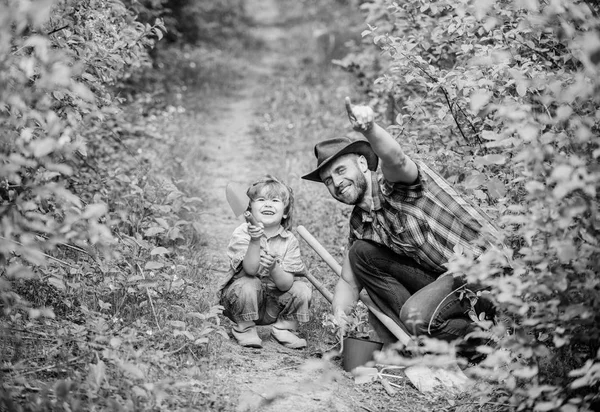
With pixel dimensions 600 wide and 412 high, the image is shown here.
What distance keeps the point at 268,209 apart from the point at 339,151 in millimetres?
560

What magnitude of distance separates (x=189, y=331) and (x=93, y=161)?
8.43ft

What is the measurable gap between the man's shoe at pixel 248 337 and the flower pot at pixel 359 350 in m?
0.56

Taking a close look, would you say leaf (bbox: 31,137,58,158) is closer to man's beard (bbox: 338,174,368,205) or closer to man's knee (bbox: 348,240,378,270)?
man's beard (bbox: 338,174,368,205)

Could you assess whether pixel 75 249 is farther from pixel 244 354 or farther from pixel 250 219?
pixel 244 354

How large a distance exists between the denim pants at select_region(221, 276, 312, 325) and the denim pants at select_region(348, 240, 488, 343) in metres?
0.36

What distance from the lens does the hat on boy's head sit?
13.4ft

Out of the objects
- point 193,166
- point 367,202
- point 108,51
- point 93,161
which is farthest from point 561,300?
point 193,166

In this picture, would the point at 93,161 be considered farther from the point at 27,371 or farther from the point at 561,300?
the point at 561,300

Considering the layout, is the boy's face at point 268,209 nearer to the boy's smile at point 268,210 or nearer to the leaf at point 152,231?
the boy's smile at point 268,210

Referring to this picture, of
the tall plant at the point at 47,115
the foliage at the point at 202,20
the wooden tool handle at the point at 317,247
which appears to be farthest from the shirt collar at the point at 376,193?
the foliage at the point at 202,20

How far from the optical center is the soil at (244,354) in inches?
138

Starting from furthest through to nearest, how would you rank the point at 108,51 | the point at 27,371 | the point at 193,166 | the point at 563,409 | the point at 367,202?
the point at 193,166
the point at 108,51
the point at 367,202
the point at 27,371
the point at 563,409

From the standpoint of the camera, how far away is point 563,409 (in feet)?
9.22

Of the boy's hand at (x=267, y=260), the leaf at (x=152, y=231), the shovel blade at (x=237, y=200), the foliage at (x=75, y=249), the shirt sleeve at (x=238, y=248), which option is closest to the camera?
the foliage at (x=75, y=249)
